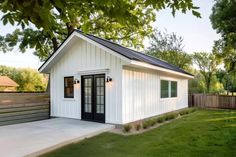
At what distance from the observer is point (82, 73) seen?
1034cm

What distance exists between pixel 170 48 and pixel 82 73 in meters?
19.5

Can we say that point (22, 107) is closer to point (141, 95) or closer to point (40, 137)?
point (40, 137)

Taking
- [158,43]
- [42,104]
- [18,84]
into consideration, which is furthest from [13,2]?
[18,84]

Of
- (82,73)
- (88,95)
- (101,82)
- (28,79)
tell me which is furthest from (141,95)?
(28,79)

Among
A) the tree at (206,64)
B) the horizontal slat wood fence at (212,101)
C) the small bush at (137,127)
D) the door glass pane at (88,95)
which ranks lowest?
the small bush at (137,127)

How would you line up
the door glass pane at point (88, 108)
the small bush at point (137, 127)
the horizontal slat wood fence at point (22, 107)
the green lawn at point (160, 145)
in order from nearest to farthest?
1. the green lawn at point (160, 145)
2. the small bush at point (137, 127)
3. the horizontal slat wood fence at point (22, 107)
4. the door glass pane at point (88, 108)

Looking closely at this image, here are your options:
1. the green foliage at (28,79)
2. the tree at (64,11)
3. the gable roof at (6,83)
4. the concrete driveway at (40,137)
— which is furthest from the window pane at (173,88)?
the gable roof at (6,83)

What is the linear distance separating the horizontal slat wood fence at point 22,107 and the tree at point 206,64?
24.9m

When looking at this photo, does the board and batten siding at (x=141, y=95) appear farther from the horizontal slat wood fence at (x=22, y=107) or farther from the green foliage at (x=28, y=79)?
the green foliage at (x=28, y=79)

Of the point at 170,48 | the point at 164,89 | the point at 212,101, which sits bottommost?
the point at 212,101

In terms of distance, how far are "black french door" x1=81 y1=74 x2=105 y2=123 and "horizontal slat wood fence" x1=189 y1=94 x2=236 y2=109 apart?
10970 millimetres

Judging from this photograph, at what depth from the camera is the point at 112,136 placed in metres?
7.65

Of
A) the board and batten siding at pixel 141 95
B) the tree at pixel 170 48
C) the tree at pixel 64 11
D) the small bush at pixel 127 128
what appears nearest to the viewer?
the tree at pixel 64 11

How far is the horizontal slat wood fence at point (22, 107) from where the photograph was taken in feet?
31.4
